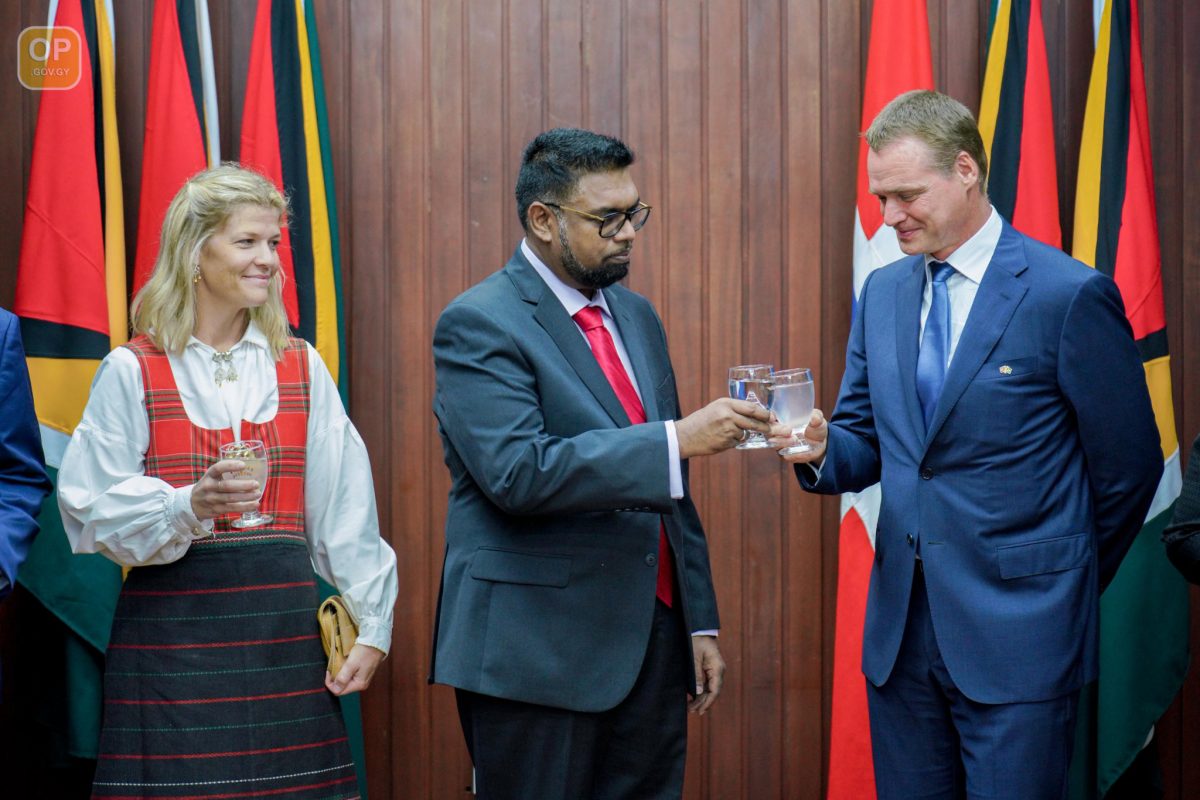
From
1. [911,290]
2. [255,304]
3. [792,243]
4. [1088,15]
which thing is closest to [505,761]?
[255,304]

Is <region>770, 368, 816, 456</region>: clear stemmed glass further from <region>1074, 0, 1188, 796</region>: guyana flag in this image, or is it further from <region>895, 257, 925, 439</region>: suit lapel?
<region>1074, 0, 1188, 796</region>: guyana flag

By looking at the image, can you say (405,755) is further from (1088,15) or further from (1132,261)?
(1088,15)

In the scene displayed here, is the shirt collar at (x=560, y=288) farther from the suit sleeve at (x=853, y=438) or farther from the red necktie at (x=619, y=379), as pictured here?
the suit sleeve at (x=853, y=438)

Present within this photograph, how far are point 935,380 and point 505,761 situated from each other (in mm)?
994

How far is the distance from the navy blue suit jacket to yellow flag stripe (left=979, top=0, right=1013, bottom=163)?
1.17 metres

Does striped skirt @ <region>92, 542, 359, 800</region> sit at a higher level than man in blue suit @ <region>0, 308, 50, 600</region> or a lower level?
lower

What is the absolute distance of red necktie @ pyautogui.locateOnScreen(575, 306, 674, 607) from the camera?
2.29 m

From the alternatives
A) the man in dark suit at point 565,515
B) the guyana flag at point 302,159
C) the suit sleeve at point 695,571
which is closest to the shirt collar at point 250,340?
the man in dark suit at point 565,515

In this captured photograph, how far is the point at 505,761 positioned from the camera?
7.14ft

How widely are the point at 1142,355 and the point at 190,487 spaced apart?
2.29 m

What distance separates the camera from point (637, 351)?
Answer: 2.37 metres

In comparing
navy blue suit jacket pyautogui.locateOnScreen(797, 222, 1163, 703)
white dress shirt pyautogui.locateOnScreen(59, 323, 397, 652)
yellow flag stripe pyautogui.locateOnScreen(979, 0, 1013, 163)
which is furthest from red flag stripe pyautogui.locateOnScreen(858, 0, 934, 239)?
white dress shirt pyautogui.locateOnScreen(59, 323, 397, 652)

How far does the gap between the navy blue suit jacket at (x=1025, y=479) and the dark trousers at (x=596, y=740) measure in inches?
14.9

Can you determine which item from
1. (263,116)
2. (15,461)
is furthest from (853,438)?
(263,116)
